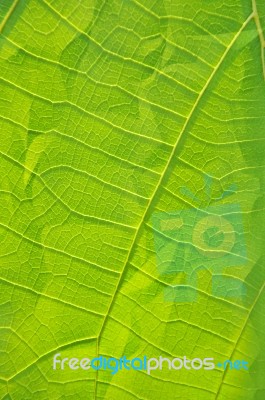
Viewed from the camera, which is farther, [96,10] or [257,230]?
[257,230]

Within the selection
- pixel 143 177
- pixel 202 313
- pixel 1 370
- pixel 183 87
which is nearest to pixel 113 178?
pixel 143 177

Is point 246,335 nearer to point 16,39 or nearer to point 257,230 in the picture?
point 257,230

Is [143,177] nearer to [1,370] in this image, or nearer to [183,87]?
[183,87]

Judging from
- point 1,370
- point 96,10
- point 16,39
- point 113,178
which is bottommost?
point 1,370

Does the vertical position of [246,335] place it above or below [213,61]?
below
